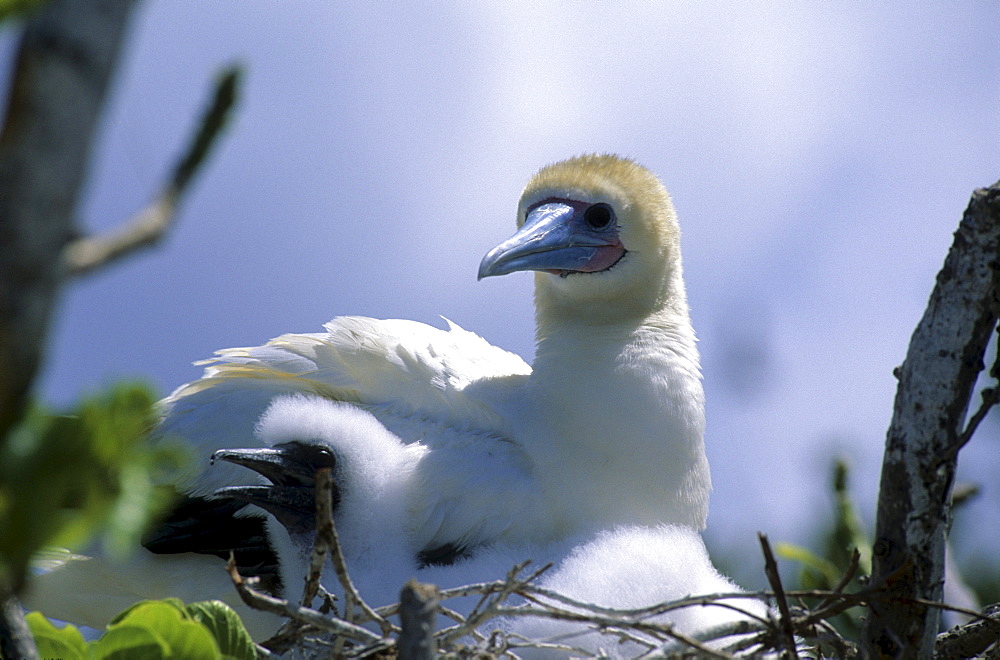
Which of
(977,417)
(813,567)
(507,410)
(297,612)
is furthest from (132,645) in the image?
(813,567)

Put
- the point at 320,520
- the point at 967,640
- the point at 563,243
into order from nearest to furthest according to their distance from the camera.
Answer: the point at 320,520 < the point at 967,640 < the point at 563,243

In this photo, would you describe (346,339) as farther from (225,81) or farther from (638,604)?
(225,81)

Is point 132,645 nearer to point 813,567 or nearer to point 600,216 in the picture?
point 600,216

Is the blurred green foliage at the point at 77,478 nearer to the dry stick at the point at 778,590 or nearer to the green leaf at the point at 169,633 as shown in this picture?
the green leaf at the point at 169,633

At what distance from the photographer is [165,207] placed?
2.13 ft

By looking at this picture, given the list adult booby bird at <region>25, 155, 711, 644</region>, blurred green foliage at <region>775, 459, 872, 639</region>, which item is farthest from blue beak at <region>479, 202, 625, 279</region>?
A: blurred green foliage at <region>775, 459, 872, 639</region>

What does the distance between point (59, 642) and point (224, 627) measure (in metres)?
0.30

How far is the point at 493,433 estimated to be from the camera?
2891mm

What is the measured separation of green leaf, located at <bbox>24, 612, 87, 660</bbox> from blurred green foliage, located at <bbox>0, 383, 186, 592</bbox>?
1.19m

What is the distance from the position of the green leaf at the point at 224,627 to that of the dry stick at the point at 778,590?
1036mm

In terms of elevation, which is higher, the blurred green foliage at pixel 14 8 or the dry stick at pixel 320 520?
the blurred green foliage at pixel 14 8

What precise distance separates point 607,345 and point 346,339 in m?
0.89

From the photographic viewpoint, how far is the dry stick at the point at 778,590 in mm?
1730

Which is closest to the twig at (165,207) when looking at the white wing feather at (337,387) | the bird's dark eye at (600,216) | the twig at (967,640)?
the white wing feather at (337,387)
